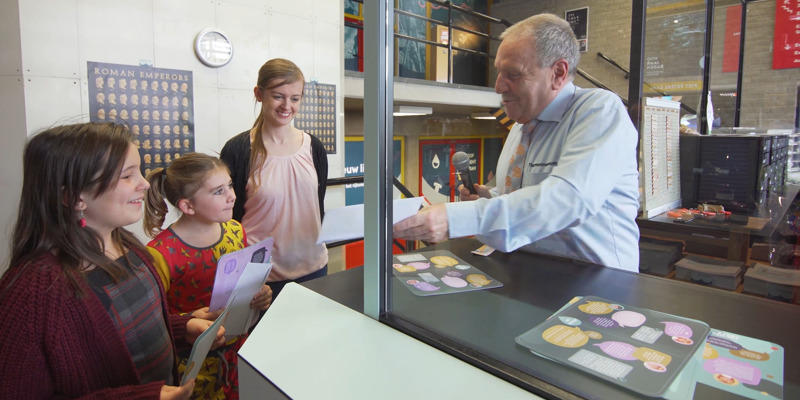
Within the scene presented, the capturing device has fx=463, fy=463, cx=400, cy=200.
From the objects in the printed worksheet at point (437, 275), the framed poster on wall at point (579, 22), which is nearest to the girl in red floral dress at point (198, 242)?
the printed worksheet at point (437, 275)

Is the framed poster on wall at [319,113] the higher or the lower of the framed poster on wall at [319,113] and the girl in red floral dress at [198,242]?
the higher

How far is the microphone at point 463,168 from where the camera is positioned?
1200 mm

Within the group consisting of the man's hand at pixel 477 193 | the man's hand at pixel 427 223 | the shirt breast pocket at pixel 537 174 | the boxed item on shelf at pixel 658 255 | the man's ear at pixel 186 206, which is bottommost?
the boxed item on shelf at pixel 658 255

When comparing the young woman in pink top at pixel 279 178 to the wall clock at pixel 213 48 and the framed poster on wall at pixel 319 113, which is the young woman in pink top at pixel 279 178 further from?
the framed poster on wall at pixel 319 113

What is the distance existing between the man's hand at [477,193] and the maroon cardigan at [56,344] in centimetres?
78

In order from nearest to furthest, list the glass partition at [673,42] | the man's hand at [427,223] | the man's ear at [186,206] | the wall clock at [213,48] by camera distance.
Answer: the man's hand at [427,223]
the glass partition at [673,42]
the man's ear at [186,206]
the wall clock at [213,48]

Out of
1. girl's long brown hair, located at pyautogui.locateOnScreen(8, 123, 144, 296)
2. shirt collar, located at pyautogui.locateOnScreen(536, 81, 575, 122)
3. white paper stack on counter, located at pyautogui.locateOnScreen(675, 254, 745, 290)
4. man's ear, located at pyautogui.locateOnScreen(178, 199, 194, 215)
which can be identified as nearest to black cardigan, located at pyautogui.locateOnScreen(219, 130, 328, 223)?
man's ear, located at pyautogui.locateOnScreen(178, 199, 194, 215)

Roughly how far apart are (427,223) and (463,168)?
1.27 ft

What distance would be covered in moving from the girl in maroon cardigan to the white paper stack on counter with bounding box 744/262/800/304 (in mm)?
1127

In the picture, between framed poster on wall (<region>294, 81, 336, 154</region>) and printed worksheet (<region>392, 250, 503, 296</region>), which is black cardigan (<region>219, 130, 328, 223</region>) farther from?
framed poster on wall (<region>294, 81, 336, 154</region>)

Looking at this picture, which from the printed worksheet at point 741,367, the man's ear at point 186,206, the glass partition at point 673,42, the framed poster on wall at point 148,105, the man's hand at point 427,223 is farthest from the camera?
the framed poster on wall at point 148,105

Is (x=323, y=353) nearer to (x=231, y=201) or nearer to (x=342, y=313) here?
(x=342, y=313)

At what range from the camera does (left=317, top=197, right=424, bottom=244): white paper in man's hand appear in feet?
2.69

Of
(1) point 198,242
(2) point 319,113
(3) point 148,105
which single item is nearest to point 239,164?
(1) point 198,242
